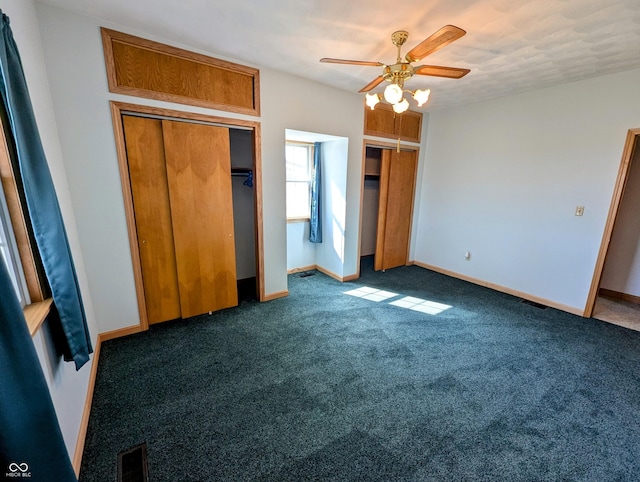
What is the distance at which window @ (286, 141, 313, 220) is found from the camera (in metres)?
4.23

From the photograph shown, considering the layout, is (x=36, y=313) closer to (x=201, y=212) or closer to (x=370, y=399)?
(x=201, y=212)

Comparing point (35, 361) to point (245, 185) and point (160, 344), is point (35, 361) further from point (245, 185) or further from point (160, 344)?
point (245, 185)

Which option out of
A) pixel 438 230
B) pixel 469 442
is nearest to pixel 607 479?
pixel 469 442

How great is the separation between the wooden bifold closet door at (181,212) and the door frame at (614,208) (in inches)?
163

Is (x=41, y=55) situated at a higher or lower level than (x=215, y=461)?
higher

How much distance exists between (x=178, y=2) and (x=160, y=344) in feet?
8.95

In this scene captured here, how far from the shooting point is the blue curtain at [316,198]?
13.5ft

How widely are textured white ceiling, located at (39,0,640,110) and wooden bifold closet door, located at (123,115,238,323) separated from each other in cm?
78

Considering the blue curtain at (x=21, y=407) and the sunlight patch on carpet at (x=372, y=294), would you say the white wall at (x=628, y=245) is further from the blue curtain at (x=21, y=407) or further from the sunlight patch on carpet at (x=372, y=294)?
the blue curtain at (x=21, y=407)

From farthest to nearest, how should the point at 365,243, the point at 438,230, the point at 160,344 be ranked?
the point at 365,243, the point at 438,230, the point at 160,344

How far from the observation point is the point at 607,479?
56.5 inches

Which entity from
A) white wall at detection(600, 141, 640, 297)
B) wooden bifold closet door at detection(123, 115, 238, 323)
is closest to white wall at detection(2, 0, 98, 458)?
wooden bifold closet door at detection(123, 115, 238, 323)

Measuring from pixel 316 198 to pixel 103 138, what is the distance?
8.75 ft

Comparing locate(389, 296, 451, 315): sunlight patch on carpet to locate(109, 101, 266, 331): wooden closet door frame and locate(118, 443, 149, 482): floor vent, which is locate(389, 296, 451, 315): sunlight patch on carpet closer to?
locate(109, 101, 266, 331): wooden closet door frame
